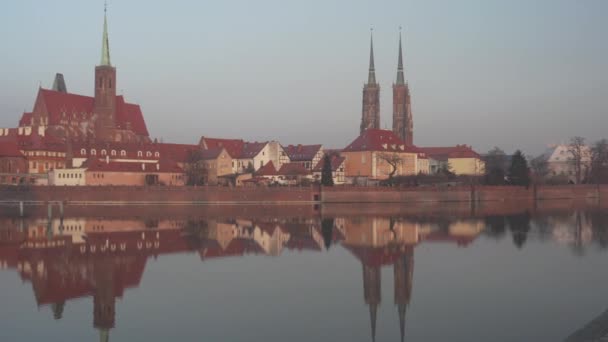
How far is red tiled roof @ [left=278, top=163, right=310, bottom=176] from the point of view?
7525 centimetres

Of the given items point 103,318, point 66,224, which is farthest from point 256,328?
point 66,224

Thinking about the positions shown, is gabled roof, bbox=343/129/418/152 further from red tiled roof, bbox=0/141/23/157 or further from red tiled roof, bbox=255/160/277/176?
red tiled roof, bbox=0/141/23/157

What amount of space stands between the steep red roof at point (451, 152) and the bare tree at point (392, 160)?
23237mm

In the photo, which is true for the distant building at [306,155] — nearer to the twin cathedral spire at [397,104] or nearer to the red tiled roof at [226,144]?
the red tiled roof at [226,144]

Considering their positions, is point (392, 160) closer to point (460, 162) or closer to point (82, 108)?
point (460, 162)

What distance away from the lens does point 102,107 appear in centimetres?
8325

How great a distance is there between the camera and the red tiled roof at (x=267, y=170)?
75869 mm

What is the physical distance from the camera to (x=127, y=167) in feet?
223

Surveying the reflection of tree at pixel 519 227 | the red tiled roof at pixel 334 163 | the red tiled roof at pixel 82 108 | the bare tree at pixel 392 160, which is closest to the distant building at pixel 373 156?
the bare tree at pixel 392 160

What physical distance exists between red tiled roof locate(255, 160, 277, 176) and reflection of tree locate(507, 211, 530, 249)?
96.6ft

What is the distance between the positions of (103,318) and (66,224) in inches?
1094

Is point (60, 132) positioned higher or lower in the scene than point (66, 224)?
higher

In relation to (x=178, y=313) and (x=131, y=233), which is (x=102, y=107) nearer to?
(x=131, y=233)

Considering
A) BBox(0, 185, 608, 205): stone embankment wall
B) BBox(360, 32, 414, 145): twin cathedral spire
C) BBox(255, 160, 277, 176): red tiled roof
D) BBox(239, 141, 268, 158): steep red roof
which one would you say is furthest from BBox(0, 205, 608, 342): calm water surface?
BBox(360, 32, 414, 145): twin cathedral spire
